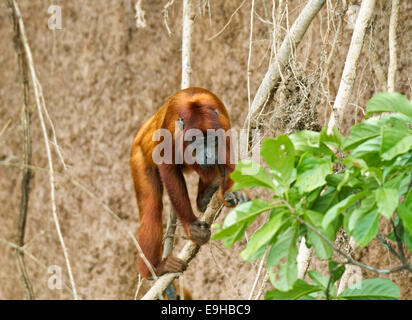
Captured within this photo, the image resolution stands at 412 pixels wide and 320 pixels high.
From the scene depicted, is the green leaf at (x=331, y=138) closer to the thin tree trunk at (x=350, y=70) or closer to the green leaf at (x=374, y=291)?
the green leaf at (x=374, y=291)

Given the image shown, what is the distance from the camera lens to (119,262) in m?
6.72

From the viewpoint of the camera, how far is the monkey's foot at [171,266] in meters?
4.08

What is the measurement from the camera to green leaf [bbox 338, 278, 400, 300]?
7.27 feet

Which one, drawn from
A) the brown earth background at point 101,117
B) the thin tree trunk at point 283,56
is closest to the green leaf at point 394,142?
the thin tree trunk at point 283,56

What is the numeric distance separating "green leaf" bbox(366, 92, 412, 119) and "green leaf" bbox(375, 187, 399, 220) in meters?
0.41

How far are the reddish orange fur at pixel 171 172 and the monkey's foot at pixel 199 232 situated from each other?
0.22 feet

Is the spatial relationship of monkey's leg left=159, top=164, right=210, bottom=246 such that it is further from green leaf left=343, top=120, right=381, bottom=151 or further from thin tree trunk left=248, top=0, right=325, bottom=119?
green leaf left=343, top=120, right=381, bottom=151

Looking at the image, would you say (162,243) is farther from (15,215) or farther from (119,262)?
(15,215)

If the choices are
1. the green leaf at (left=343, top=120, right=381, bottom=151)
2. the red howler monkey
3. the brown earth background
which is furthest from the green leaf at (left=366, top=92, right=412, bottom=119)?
the brown earth background

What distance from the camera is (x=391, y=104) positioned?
7.24 feet

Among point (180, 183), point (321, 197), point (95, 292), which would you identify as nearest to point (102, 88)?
point (95, 292)

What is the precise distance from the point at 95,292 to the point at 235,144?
339 centimetres

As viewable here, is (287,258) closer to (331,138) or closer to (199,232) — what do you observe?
(331,138)

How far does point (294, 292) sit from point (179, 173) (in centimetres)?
211
